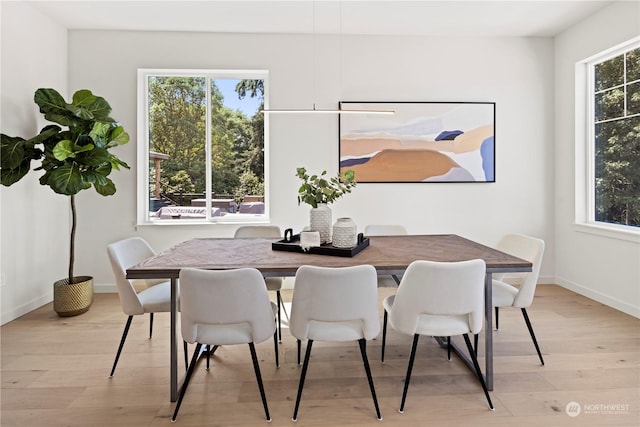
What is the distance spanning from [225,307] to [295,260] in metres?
0.52

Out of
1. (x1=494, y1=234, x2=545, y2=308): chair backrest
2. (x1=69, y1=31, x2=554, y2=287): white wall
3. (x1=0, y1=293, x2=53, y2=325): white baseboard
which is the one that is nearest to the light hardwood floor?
(x1=0, y1=293, x2=53, y2=325): white baseboard

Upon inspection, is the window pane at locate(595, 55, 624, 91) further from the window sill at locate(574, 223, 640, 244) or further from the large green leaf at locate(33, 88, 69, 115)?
the large green leaf at locate(33, 88, 69, 115)

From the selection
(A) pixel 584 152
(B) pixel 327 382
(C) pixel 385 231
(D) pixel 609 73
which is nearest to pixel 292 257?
(B) pixel 327 382

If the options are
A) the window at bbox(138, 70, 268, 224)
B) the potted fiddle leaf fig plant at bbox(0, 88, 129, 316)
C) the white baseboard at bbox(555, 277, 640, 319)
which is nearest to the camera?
the potted fiddle leaf fig plant at bbox(0, 88, 129, 316)

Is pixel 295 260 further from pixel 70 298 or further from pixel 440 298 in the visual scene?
pixel 70 298

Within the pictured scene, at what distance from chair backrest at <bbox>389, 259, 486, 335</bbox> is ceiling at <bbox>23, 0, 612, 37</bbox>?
9.21 ft

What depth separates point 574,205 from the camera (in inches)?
160

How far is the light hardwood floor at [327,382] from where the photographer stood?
191 cm

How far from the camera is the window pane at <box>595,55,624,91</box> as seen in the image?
3.59m

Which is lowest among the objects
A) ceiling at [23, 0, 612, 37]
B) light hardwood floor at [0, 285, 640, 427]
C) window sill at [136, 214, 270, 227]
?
light hardwood floor at [0, 285, 640, 427]

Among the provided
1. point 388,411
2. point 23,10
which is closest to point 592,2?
point 388,411

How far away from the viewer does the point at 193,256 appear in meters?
2.26

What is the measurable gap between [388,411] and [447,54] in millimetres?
3895

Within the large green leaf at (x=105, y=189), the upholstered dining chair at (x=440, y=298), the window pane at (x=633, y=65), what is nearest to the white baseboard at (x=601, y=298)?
the window pane at (x=633, y=65)
